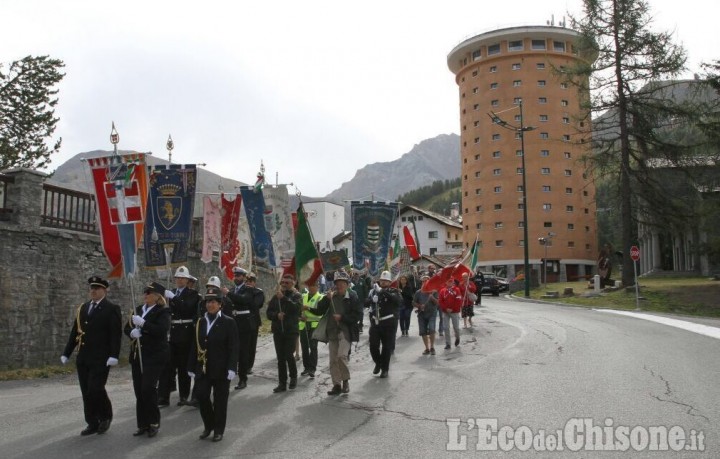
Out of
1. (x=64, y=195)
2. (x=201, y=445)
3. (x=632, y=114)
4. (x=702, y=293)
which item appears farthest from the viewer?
(x=632, y=114)

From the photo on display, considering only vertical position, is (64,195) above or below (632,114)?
below

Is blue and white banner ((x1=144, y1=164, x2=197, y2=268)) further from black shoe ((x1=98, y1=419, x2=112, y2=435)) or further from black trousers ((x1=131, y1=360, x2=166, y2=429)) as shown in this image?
black shoe ((x1=98, y1=419, x2=112, y2=435))

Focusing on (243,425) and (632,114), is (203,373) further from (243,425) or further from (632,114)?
(632,114)

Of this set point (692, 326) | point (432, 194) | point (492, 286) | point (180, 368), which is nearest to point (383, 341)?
point (180, 368)

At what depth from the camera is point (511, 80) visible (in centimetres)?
6994

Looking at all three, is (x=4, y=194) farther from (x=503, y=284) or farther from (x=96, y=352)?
(x=503, y=284)

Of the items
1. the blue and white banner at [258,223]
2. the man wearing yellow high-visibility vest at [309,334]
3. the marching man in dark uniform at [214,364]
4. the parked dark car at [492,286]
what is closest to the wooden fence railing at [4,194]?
the blue and white banner at [258,223]

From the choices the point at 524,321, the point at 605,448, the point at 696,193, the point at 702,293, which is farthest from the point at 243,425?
the point at 696,193

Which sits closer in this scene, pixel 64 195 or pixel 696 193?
pixel 64 195

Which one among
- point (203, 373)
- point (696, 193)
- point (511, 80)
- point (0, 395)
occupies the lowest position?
point (0, 395)

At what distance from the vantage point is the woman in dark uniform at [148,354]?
7.13m

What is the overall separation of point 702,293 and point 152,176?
26.2 m

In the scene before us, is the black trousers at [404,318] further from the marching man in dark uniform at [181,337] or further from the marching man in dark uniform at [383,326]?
the marching man in dark uniform at [181,337]

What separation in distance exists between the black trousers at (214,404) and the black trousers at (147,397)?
2.35 ft
